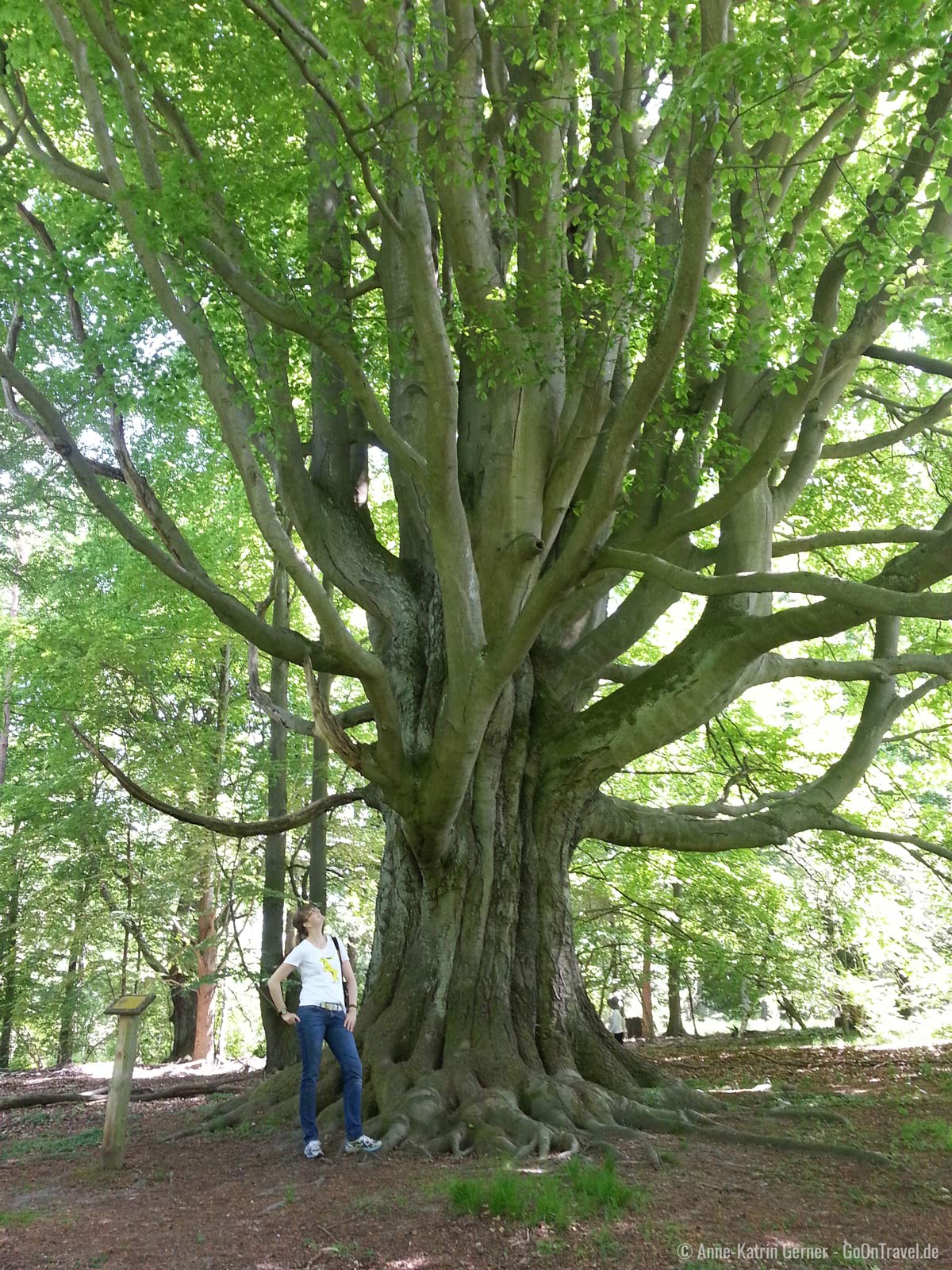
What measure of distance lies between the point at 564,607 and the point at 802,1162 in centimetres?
389

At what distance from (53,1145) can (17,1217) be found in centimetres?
239

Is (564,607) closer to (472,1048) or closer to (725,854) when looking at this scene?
(472,1048)

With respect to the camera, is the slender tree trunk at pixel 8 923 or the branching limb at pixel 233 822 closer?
the branching limb at pixel 233 822

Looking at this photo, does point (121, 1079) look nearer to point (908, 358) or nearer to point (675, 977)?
point (908, 358)

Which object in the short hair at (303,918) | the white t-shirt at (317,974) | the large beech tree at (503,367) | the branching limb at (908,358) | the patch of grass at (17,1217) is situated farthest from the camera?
the branching limb at (908,358)

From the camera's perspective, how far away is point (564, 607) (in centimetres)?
696

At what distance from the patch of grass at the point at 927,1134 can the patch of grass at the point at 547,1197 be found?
75.5 inches

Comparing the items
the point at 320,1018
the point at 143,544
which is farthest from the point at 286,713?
the point at 320,1018

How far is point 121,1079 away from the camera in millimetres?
5344

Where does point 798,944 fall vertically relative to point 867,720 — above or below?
below

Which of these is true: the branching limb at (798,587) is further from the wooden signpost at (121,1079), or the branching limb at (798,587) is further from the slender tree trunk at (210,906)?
the slender tree trunk at (210,906)

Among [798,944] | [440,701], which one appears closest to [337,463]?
[440,701]

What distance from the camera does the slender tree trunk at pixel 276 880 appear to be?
367 inches

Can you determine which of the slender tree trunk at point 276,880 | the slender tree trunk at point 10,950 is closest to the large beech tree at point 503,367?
the slender tree trunk at point 276,880
